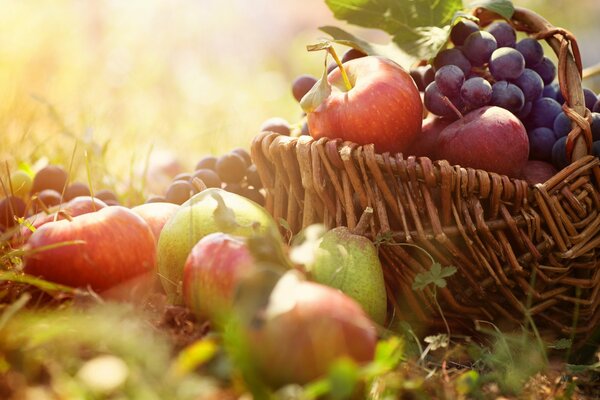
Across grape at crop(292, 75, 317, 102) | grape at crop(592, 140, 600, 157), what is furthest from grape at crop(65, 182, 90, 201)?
grape at crop(592, 140, 600, 157)

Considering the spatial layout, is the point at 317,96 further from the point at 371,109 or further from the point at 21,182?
the point at 21,182

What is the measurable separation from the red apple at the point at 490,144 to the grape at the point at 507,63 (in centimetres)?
18

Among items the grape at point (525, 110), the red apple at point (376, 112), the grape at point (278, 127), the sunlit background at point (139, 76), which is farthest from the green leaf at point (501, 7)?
the grape at point (278, 127)

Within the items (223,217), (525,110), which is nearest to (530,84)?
(525,110)

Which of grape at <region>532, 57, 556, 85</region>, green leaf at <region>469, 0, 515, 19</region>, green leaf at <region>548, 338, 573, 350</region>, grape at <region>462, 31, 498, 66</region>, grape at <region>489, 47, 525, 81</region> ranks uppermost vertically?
green leaf at <region>469, 0, 515, 19</region>

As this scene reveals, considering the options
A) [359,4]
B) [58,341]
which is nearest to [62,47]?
[359,4]

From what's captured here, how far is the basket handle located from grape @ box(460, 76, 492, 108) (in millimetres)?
179

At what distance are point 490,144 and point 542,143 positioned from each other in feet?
0.91

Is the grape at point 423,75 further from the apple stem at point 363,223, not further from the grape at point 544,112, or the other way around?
the apple stem at point 363,223

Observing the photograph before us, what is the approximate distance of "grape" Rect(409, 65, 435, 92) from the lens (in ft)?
5.78

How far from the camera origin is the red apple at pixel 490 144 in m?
1.41

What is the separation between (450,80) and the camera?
1.55m

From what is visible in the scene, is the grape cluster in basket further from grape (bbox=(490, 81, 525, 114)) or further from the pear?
the pear

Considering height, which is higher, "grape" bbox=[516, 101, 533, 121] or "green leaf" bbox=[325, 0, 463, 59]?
"green leaf" bbox=[325, 0, 463, 59]
